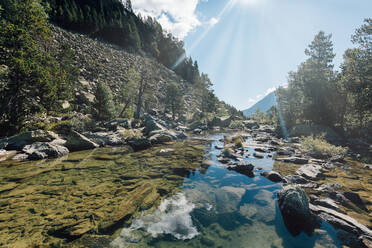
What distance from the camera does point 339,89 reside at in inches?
1010

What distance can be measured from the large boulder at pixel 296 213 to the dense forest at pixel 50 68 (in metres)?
17.9

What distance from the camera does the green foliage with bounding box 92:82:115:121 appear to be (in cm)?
2162

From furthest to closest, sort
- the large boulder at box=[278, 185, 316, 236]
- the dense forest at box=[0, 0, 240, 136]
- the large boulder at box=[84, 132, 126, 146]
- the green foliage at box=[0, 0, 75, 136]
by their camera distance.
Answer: the large boulder at box=[84, 132, 126, 146] < the dense forest at box=[0, 0, 240, 136] < the green foliage at box=[0, 0, 75, 136] < the large boulder at box=[278, 185, 316, 236]

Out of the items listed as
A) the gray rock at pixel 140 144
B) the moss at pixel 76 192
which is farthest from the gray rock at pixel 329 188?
the gray rock at pixel 140 144

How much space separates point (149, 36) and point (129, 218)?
12333 cm

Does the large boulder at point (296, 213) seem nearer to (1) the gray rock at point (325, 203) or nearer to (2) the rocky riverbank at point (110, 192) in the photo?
(2) the rocky riverbank at point (110, 192)

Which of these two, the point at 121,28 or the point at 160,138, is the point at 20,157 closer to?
the point at 160,138

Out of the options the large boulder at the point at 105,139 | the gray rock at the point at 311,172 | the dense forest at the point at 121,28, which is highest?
the dense forest at the point at 121,28

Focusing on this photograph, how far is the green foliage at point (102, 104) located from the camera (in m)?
21.6

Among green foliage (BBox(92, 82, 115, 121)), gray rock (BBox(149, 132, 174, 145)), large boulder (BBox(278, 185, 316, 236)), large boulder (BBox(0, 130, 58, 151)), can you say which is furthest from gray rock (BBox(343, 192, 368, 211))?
green foliage (BBox(92, 82, 115, 121))

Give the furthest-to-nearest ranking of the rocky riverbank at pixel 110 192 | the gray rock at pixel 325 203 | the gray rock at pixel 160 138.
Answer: the gray rock at pixel 160 138
the gray rock at pixel 325 203
the rocky riverbank at pixel 110 192

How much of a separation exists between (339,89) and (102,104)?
39.1m

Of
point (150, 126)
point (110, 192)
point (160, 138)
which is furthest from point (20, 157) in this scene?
point (150, 126)

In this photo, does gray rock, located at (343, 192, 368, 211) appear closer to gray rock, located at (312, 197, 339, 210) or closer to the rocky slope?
gray rock, located at (312, 197, 339, 210)
